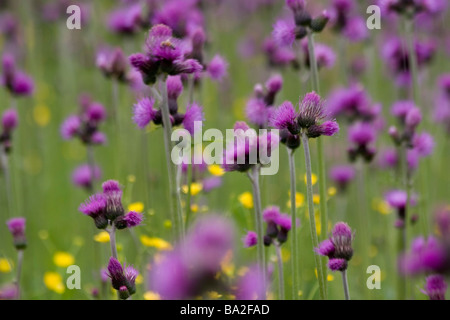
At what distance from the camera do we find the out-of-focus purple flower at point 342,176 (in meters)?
2.72

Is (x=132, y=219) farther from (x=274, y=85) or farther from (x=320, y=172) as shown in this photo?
(x=274, y=85)

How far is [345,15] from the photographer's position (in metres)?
2.22

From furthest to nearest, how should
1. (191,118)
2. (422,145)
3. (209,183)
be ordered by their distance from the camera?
(209,183), (422,145), (191,118)

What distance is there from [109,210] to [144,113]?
260 millimetres

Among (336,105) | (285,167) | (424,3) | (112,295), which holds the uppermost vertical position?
(424,3)

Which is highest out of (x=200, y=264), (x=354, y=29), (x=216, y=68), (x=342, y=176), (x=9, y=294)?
(x=354, y=29)

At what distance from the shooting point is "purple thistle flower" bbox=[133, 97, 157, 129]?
140 centimetres

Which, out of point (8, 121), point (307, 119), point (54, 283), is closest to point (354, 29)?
point (307, 119)

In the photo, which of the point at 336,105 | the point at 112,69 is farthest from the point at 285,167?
the point at 112,69

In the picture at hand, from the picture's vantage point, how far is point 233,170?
4.03ft

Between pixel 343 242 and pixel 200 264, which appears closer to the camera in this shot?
pixel 200 264

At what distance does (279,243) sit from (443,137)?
1901 mm

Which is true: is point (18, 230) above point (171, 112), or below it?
below
